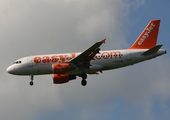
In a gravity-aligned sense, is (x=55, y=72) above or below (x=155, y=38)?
below

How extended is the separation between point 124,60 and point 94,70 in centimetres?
387

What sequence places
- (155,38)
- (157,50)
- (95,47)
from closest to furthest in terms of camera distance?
(95,47)
(157,50)
(155,38)

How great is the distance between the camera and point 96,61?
47375mm

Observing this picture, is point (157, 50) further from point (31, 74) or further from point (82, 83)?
point (31, 74)

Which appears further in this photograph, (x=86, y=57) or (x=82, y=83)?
(x=82, y=83)

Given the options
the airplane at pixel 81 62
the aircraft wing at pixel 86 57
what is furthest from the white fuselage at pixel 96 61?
the aircraft wing at pixel 86 57

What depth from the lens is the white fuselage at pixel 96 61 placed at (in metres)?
47.2

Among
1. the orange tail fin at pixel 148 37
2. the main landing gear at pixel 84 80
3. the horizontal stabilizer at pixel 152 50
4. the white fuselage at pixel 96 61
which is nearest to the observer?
the horizontal stabilizer at pixel 152 50

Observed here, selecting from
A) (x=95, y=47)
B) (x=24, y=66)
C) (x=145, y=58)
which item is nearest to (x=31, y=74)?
(x=24, y=66)

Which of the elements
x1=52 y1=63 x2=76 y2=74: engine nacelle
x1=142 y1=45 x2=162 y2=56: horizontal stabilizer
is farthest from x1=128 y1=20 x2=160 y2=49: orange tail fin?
x1=52 y1=63 x2=76 y2=74: engine nacelle

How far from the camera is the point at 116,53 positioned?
47.5 meters

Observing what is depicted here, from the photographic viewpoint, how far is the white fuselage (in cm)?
4716

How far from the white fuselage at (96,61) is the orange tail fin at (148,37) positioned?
207cm

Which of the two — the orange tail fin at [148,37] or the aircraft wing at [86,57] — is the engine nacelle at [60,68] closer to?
the aircraft wing at [86,57]
